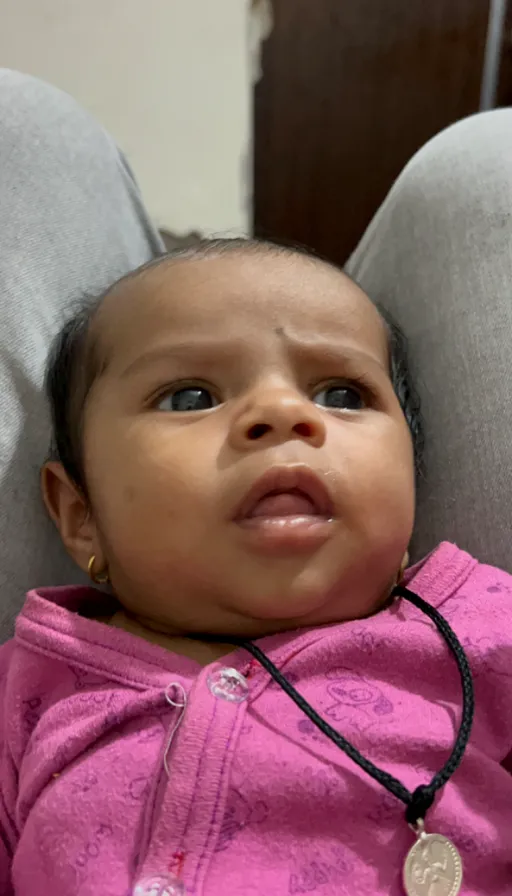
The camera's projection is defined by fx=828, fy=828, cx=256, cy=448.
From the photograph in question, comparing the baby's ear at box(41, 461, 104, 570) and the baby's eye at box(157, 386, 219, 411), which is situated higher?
the baby's eye at box(157, 386, 219, 411)

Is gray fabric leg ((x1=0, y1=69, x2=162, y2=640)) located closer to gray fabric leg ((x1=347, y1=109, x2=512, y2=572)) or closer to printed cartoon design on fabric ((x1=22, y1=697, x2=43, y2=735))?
printed cartoon design on fabric ((x1=22, y1=697, x2=43, y2=735))

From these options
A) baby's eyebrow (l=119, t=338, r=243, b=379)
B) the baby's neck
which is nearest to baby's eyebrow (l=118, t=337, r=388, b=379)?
baby's eyebrow (l=119, t=338, r=243, b=379)

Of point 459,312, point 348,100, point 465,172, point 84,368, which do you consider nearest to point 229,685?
point 84,368

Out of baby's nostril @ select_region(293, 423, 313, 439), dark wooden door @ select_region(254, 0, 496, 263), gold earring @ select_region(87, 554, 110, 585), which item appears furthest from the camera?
dark wooden door @ select_region(254, 0, 496, 263)

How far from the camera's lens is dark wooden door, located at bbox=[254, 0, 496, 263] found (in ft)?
6.65

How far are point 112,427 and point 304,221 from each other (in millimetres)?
1735

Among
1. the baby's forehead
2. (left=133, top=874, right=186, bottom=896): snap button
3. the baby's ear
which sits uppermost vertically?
the baby's forehead

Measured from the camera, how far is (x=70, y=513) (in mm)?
854

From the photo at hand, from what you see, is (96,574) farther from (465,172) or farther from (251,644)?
(465,172)

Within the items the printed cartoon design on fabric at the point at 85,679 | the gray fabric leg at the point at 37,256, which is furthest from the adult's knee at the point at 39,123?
the printed cartoon design on fabric at the point at 85,679

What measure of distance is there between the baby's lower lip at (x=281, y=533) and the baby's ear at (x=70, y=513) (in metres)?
0.21

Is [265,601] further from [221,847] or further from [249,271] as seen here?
[249,271]

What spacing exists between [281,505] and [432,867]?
296mm

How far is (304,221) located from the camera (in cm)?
236
